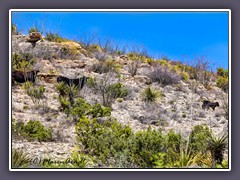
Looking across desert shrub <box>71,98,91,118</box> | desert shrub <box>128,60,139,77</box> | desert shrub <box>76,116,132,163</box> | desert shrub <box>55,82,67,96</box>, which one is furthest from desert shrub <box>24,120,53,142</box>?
desert shrub <box>128,60,139,77</box>

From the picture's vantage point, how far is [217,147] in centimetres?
699

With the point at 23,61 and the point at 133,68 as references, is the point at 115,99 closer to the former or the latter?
the point at 133,68

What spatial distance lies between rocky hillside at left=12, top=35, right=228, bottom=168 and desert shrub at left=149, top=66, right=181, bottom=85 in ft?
0.09

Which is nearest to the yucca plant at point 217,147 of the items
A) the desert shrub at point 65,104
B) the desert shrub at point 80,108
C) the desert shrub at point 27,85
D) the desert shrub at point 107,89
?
the desert shrub at point 80,108

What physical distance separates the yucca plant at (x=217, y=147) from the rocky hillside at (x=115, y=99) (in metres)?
0.55

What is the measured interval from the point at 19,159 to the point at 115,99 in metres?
3.79

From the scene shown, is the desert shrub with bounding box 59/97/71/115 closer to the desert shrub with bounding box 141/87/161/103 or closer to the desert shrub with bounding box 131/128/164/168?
the desert shrub with bounding box 141/87/161/103

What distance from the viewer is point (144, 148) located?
279 inches

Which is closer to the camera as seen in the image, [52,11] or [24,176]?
[24,176]

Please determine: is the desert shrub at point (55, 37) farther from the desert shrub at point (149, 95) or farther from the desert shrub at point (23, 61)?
the desert shrub at point (149, 95)
